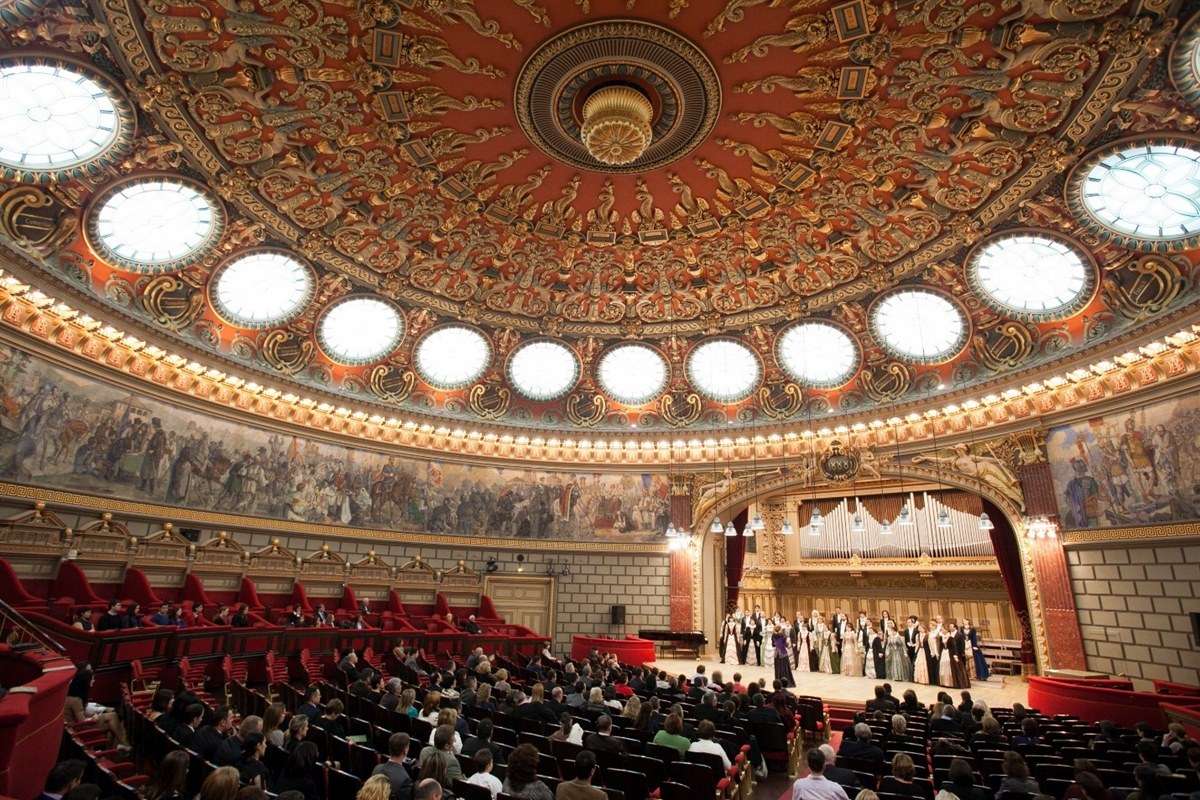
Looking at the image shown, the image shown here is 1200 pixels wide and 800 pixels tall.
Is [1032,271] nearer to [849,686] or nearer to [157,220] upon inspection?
[849,686]

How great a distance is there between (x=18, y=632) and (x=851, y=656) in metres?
20.0

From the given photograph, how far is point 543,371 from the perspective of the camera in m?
25.2

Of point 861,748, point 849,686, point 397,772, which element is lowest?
point 849,686

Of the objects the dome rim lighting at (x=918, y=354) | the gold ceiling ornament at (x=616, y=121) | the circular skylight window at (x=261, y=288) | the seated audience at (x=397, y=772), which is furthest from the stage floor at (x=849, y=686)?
the circular skylight window at (x=261, y=288)

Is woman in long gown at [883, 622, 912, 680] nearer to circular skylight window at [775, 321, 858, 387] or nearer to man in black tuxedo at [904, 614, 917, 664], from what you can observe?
man in black tuxedo at [904, 614, 917, 664]

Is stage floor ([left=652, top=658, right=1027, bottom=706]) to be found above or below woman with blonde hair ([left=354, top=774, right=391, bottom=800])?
below

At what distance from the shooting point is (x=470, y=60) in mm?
13398

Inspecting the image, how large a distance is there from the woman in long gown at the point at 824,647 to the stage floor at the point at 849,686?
1.42ft

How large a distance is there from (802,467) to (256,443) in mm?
18735

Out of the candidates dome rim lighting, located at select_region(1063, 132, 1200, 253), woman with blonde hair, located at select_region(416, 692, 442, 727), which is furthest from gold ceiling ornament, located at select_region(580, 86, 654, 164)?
woman with blonde hair, located at select_region(416, 692, 442, 727)

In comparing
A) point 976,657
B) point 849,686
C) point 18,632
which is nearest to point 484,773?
point 18,632

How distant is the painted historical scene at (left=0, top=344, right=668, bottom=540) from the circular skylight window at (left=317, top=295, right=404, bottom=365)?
3.42 m

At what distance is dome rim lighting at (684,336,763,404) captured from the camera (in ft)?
77.6

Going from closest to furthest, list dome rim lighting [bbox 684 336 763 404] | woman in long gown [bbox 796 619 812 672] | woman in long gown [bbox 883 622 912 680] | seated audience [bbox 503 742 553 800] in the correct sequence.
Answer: seated audience [bbox 503 742 553 800], woman in long gown [bbox 883 622 912 680], woman in long gown [bbox 796 619 812 672], dome rim lighting [bbox 684 336 763 404]
